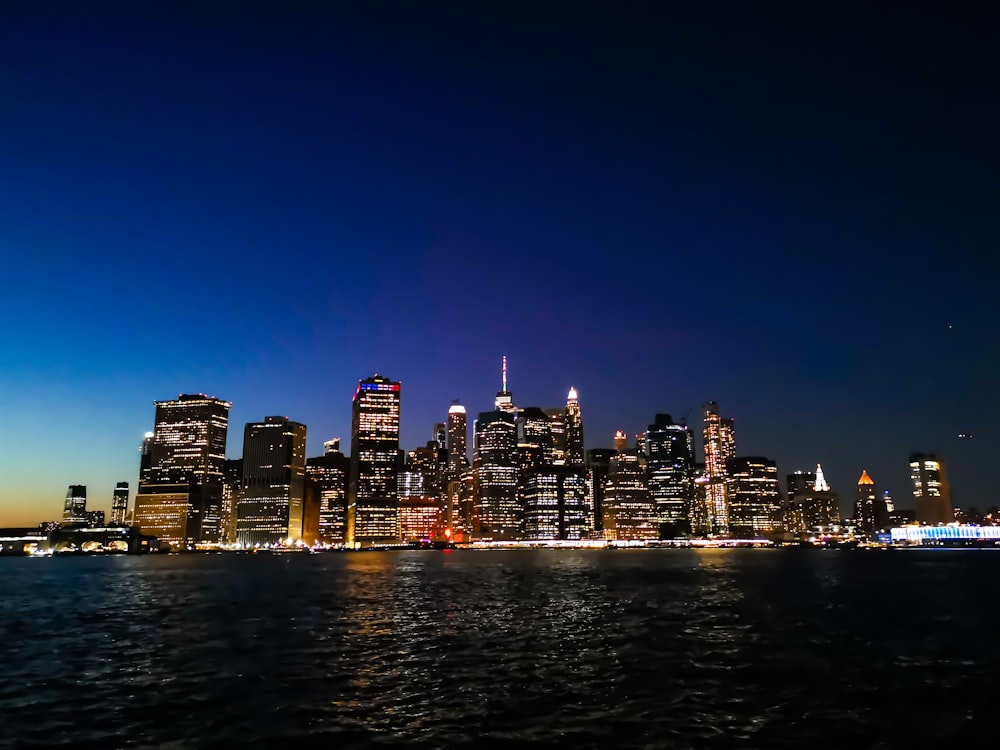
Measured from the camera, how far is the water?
21891 millimetres

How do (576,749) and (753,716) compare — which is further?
(753,716)

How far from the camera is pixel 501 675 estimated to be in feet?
98.5

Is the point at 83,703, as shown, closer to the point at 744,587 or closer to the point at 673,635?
the point at 673,635

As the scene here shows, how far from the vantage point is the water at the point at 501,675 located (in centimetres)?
2189

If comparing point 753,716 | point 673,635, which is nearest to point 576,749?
point 753,716

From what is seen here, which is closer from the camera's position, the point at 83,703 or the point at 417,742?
the point at 417,742

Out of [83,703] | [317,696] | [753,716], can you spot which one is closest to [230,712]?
[317,696]

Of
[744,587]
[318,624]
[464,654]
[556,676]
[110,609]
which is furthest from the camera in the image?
[744,587]

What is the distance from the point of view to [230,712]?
2419 centimetres

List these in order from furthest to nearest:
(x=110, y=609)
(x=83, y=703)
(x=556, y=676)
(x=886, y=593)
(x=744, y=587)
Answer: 1. (x=744, y=587)
2. (x=886, y=593)
3. (x=110, y=609)
4. (x=556, y=676)
5. (x=83, y=703)

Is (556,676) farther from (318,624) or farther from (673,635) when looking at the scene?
(318,624)

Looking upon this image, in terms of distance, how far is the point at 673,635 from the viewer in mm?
42156

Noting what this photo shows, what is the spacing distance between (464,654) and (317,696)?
10.6 meters

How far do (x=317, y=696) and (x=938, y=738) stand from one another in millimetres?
20749
